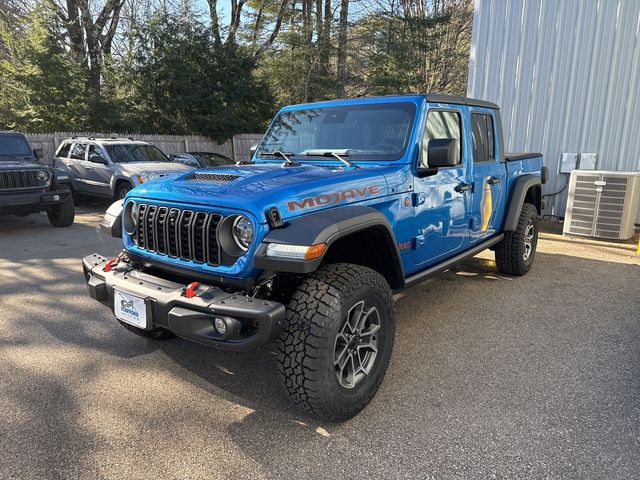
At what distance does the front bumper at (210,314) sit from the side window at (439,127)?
1855 millimetres

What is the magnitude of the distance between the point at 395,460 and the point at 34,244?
7.14 meters

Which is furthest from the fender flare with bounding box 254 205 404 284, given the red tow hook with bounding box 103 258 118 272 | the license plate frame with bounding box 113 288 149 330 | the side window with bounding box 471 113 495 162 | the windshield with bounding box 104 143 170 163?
the windshield with bounding box 104 143 170 163

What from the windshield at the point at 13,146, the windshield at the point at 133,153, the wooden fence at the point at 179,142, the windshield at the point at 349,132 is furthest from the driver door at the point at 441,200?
the wooden fence at the point at 179,142

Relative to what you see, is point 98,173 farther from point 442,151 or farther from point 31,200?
point 442,151

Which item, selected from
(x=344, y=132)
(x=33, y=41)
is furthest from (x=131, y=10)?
(x=344, y=132)

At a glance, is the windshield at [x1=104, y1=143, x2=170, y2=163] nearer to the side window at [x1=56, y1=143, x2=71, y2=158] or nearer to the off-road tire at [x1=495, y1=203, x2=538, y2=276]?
the side window at [x1=56, y1=143, x2=71, y2=158]

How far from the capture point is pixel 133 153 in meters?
11.3

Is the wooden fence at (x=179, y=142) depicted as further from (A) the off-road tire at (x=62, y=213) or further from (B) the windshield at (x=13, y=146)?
(A) the off-road tire at (x=62, y=213)

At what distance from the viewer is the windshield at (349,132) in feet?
11.7

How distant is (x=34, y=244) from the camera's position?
7.39 meters

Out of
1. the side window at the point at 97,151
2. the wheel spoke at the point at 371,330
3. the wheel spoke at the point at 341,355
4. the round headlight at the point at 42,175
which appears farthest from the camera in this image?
the side window at the point at 97,151

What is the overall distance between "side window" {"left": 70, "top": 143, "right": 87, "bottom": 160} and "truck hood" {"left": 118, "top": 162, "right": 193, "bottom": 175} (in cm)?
163

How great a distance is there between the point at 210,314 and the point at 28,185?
7.38 meters

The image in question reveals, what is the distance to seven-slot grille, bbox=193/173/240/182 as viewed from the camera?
297cm
